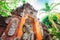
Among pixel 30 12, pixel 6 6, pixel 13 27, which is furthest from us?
pixel 6 6

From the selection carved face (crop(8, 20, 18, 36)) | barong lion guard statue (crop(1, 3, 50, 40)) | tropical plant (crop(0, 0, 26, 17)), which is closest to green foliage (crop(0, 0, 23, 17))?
tropical plant (crop(0, 0, 26, 17))

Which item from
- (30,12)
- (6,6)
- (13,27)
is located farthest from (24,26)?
(6,6)

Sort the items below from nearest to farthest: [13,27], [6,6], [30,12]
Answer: [13,27], [30,12], [6,6]

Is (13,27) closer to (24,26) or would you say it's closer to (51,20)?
(24,26)

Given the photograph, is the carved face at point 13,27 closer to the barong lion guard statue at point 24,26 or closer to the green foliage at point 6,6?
the barong lion guard statue at point 24,26

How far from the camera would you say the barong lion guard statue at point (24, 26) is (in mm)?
5453

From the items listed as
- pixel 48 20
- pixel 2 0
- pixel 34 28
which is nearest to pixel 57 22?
pixel 48 20

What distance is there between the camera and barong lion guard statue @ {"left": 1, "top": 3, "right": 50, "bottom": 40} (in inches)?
215

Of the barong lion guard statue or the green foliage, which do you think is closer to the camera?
the barong lion guard statue

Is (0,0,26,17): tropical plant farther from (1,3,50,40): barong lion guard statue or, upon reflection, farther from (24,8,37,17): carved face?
(24,8,37,17): carved face

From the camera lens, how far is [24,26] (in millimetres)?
5605

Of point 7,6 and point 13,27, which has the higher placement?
point 7,6

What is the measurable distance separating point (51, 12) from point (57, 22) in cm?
45

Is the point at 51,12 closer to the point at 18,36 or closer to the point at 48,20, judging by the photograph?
the point at 48,20
